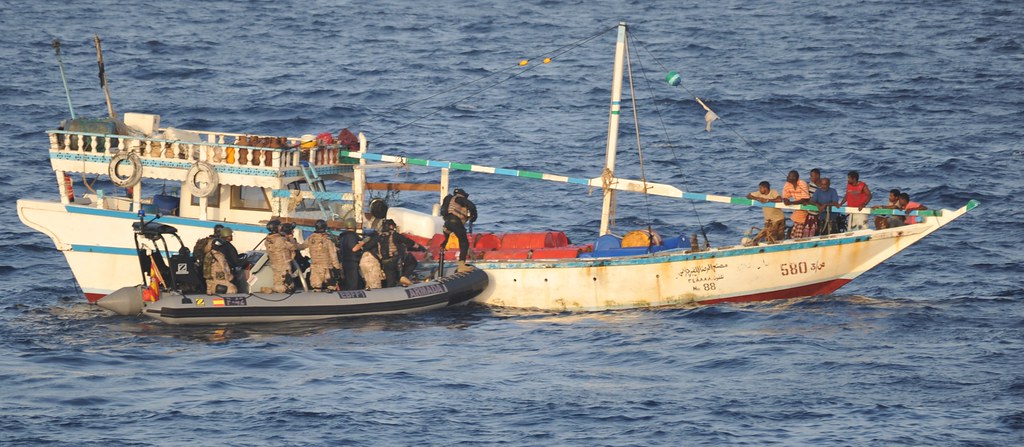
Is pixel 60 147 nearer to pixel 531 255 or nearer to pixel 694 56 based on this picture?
pixel 531 255

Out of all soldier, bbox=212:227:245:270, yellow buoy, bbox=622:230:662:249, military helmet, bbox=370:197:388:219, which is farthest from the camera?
military helmet, bbox=370:197:388:219

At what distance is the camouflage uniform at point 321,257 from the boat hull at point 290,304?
20.2 inches

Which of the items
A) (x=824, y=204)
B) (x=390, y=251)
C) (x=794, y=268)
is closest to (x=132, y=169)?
(x=390, y=251)

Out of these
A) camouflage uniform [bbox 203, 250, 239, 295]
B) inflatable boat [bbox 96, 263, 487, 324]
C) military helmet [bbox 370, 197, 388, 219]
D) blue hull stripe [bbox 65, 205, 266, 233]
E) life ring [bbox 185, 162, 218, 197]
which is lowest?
inflatable boat [bbox 96, 263, 487, 324]

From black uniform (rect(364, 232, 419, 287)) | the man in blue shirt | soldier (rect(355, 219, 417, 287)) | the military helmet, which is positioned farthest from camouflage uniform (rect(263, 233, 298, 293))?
the man in blue shirt

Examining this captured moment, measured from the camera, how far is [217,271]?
27.6 metres

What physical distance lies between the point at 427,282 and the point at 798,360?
7.52 m

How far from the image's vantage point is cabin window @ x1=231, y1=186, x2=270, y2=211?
3031cm

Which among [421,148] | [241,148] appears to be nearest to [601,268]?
[241,148]

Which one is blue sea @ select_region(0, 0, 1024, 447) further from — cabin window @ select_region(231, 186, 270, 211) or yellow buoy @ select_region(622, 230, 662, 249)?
cabin window @ select_region(231, 186, 270, 211)

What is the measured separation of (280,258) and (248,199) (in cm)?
333

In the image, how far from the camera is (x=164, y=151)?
29.7 meters

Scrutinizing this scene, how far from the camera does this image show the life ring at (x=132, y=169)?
96.7ft

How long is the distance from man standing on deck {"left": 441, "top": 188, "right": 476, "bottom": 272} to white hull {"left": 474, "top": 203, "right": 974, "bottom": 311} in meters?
0.82
